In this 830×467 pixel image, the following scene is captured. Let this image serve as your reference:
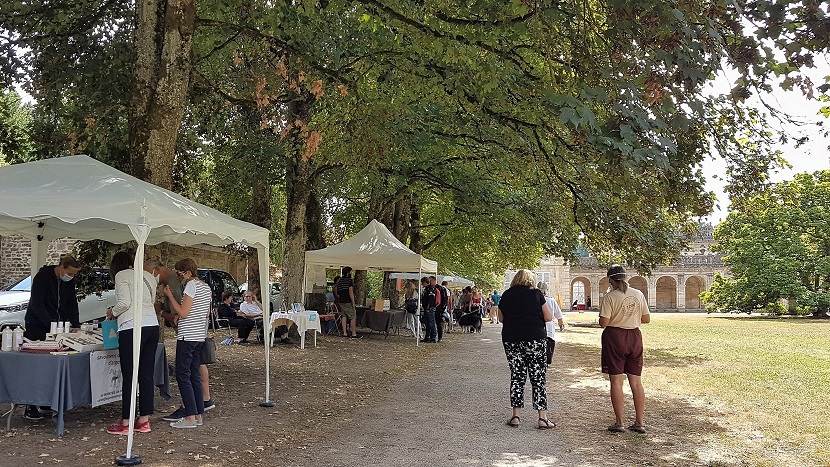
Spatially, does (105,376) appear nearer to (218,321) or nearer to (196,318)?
(196,318)

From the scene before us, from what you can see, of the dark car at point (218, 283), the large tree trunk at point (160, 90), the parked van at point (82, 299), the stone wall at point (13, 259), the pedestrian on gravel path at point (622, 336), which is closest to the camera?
the pedestrian on gravel path at point (622, 336)

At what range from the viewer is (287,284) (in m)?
17.2

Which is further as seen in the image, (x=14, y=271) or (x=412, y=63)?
(x=14, y=271)

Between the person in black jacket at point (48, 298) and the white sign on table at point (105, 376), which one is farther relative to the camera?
the person in black jacket at point (48, 298)

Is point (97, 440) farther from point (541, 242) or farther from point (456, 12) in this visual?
point (541, 242)

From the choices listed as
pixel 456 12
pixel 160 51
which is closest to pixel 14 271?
pixel 160 51

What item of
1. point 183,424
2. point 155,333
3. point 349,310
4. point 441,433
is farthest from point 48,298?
point 349,310

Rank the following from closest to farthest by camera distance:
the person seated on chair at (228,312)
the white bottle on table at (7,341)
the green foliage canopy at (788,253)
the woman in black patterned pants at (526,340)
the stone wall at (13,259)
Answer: the white bottle on table at (7,341), the woman in black patterned pants at (526,340), the person seated on chair at (228,312), the stone wall at (13,259), the green foliage canopy at (788,253)

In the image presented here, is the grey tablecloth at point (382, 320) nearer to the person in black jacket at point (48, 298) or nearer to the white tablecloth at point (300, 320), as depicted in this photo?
the white tablecloth at point (300, 320)

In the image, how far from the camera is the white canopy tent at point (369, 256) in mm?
18328

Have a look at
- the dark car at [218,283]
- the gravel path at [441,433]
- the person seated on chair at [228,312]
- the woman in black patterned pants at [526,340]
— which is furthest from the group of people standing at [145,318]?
the dark car at [218,283]

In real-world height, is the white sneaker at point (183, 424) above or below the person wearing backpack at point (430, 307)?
below

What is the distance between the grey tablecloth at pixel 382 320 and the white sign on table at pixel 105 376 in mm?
13846

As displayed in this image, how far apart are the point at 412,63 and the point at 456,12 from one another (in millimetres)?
1437
